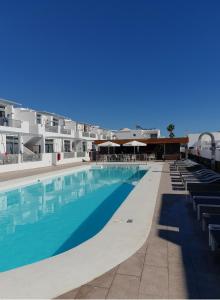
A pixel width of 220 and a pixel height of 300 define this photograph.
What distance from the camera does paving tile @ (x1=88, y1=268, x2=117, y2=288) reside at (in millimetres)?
3191

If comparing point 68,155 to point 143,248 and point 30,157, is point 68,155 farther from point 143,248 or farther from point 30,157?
point 143,248

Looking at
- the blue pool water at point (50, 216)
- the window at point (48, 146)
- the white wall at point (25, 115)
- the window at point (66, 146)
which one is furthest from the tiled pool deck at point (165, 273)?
the window at point (66, 146)

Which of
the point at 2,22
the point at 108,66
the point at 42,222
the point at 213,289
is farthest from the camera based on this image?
the point at 108,66

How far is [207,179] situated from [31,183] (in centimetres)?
987

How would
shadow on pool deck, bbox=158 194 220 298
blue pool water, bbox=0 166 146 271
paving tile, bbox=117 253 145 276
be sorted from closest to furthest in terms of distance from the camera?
shadow on pool deck, bbox=158 194 220 298
paving tile, bbox=117 253 145 276
blue pool water, bbox=0 166 146 271

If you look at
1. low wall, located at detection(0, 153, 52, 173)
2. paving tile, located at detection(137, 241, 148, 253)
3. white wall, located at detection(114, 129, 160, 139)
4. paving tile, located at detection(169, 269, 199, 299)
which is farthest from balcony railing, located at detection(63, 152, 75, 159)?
paving tile, located at detection(169, 269, 199, 299)

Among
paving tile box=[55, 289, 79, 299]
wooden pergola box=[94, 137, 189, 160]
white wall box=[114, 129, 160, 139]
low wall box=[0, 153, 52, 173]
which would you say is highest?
white wall box=[114, 129, 160, 139]

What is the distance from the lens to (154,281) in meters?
3.25

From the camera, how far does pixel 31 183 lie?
13.5 m

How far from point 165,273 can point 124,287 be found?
2.42ft

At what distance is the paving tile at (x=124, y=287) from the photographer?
115 inches

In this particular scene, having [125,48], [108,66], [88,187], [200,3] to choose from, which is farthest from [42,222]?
[108,66]

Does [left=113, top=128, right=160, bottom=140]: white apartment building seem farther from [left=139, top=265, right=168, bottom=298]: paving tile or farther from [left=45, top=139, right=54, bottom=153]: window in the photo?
[left=139, top=265, right=168, bottom=298]: paving tile

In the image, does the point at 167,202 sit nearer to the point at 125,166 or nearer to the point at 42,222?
the point at 42,222
